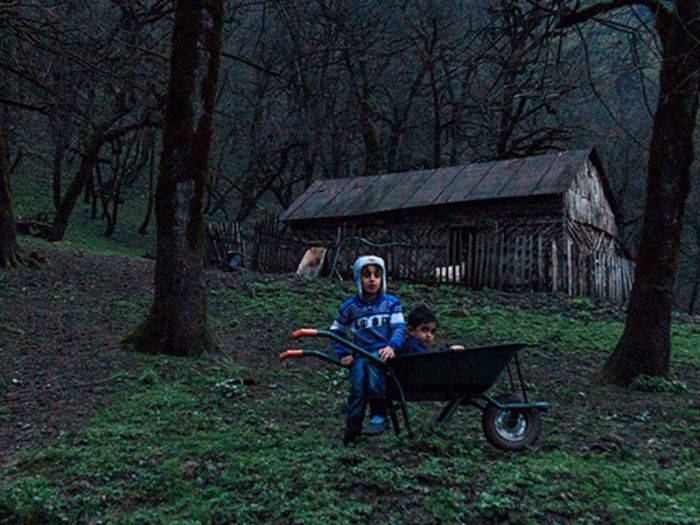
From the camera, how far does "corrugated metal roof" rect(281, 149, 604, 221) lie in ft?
64.7

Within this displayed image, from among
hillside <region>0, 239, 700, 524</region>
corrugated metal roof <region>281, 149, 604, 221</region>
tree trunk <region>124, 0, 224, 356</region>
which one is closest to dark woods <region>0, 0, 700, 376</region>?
tree trunk <region>124, 0, 224, 356</region>

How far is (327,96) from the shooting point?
1116 inches

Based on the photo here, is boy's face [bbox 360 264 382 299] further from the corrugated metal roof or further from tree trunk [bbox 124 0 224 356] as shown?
the corrugated metal roof

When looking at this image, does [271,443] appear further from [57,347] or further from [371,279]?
[57,347]

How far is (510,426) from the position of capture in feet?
16.2

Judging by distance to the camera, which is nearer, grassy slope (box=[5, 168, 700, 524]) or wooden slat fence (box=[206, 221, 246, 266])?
grassy slope (box=[5, 168, 700, 524])

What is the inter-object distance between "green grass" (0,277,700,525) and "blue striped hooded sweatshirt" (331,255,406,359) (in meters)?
0.67

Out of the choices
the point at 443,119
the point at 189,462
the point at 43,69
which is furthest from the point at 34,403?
the point at 443,119

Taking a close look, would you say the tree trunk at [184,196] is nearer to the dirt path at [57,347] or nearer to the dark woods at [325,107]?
the dirt path at [57,347]

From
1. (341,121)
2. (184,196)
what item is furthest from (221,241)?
(184,196)

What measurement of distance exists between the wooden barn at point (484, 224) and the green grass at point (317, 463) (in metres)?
10.3

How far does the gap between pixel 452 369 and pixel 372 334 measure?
0.66m

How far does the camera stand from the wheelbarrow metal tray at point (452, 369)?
14.7 feet

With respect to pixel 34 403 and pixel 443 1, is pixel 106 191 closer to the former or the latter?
pixel 443 1
